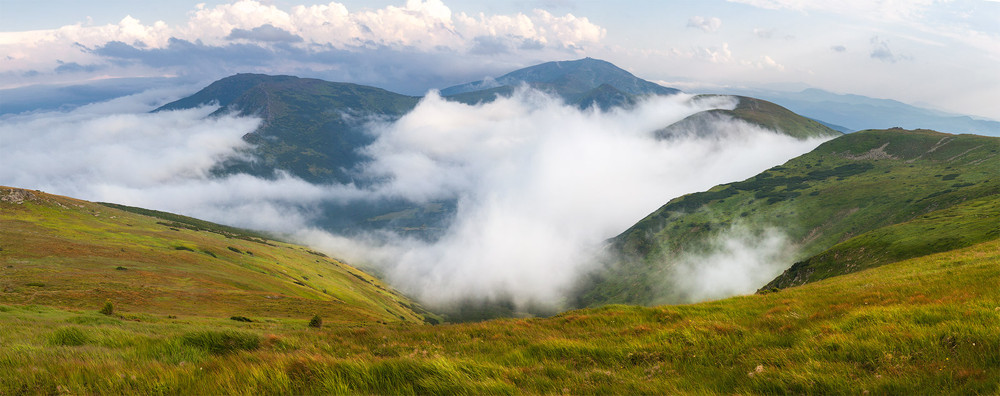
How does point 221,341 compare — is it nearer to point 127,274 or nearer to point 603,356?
point 603,356

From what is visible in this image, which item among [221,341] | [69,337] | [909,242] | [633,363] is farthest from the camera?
[909,242]

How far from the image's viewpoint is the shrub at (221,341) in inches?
385

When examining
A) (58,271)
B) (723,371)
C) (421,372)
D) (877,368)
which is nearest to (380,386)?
(421,372)

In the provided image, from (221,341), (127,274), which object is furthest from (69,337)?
(127,274)

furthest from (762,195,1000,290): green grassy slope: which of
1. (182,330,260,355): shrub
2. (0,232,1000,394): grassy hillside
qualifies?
(182,330,260,355): shrub

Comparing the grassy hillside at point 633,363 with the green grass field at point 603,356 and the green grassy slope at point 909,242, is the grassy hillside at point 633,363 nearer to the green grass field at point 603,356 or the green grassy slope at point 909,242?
the green grass field at point 603,356

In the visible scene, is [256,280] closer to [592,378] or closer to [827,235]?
[592,378]

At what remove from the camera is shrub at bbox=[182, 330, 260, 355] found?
9.78 metres

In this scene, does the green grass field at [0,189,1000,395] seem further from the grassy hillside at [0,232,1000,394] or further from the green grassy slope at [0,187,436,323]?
the green grassy slope at [0,187,436,323]

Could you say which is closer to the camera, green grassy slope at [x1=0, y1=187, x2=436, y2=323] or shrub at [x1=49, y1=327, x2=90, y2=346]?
shrub at [x1=49, y1=327, x2=90, y2=346]

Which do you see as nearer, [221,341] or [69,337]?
[221,341]

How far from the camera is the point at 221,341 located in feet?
33.3

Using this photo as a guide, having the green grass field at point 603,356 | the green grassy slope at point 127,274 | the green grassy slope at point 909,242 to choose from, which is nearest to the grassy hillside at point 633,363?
the green grass field at point 603,356

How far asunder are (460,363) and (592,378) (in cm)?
237
